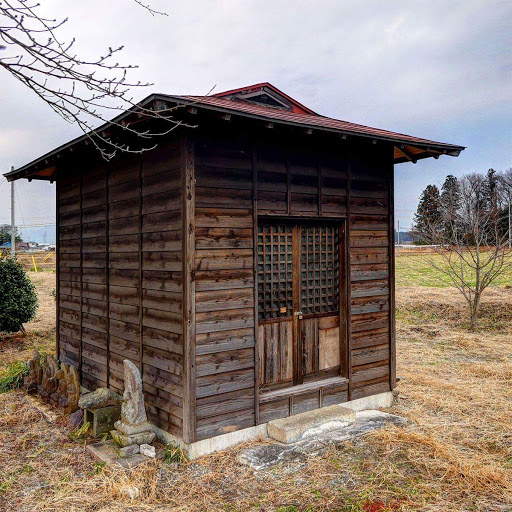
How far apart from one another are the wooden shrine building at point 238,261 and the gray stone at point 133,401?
0.76 feet

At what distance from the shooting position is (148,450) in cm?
459

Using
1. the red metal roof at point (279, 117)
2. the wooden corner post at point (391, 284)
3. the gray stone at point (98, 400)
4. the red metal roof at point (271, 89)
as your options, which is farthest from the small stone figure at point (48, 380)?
the wooden corner post at point (391, 284)

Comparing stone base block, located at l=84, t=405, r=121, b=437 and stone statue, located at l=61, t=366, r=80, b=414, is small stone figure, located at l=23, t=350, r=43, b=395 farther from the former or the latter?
stone base block, located at l=84, t=405, r=121, b=437

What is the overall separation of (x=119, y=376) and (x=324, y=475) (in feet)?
9.22

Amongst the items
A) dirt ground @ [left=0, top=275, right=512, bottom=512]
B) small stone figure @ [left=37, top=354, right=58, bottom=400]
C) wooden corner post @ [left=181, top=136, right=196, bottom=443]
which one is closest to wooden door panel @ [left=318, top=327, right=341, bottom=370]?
dirt ground @ [left=0, top=275, right=512, bottom=512]

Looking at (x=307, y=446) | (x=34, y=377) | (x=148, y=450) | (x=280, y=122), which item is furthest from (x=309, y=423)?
(x=34, y=377)

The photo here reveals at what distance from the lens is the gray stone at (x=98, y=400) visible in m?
5.16

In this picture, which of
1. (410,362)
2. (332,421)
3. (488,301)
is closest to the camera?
(332,421)

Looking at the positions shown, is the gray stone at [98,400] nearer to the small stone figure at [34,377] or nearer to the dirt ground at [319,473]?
the dirt ground at [319,473]

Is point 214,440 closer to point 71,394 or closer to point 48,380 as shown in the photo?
point 71,394

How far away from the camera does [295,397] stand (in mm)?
5324

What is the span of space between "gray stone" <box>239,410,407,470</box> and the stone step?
0.06 metres

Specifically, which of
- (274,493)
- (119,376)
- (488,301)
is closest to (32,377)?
(119,376)

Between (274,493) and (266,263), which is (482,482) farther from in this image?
(266,263)
